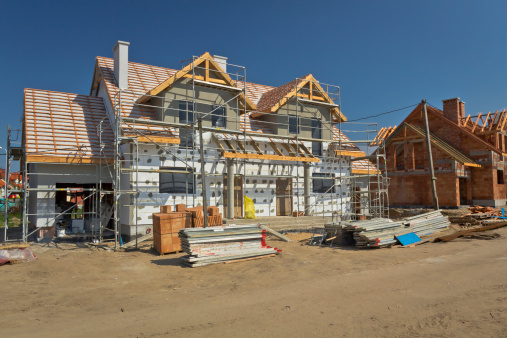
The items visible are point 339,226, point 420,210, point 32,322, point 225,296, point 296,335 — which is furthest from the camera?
point 420,210

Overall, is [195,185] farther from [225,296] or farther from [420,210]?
[420,210]

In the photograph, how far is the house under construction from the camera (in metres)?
15.0

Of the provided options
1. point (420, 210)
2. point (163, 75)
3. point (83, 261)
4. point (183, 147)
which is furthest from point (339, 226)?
point (420, 210)

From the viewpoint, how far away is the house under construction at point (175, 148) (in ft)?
49.1

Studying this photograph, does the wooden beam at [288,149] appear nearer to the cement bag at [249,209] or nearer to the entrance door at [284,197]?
the entrance door at [284,197]

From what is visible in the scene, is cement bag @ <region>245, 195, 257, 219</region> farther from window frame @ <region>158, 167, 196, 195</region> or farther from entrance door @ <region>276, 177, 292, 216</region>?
window frame @ <region>158, 167, 196, 195</region>

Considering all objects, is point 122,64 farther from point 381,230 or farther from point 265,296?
point 265,296

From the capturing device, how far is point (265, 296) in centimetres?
755

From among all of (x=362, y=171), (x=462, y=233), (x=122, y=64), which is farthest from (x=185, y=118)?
(x=462, y=233)

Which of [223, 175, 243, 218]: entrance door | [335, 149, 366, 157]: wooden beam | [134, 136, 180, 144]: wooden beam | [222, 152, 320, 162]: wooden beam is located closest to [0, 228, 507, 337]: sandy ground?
[134, 136, 180, 144]: wooden beam

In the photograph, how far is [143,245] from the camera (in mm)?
14367

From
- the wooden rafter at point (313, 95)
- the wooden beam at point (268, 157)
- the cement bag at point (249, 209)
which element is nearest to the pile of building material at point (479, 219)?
the wooden rafter at point (313, 95)

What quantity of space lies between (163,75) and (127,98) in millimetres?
3762

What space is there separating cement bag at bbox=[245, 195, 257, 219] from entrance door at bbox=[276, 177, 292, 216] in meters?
1.91
